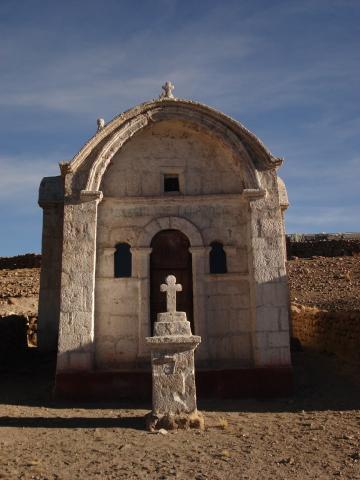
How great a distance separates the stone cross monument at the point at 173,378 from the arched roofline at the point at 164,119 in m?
3.66

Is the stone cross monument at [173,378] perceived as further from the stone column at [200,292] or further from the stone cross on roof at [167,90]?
the stone cross on roof at [167,90]

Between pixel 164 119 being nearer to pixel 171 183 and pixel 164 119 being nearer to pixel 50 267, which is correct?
pixel 171 183

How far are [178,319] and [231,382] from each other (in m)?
2.39

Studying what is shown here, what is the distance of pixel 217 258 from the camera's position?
9.25 m

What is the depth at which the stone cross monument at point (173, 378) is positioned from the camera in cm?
627

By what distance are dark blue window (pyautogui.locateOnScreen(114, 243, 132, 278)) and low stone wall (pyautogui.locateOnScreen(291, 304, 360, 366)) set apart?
5.14 metres

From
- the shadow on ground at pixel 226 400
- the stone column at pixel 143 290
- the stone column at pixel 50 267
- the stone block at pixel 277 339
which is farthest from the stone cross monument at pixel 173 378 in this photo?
the stone column at pixel 50 267

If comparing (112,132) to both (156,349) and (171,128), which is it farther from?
(156,349)

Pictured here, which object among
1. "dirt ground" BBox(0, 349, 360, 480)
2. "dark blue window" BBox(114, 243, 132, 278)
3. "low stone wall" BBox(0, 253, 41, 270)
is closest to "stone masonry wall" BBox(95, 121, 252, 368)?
"dark blue window" BBox(114, 243, 132, 278)

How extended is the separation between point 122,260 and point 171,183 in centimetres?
183

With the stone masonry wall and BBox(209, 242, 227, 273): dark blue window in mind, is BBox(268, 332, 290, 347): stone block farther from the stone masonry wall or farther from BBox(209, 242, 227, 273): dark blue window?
BBox(209, 242, 227, 273): dark blue window

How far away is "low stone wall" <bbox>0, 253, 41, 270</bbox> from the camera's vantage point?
29.4 meters

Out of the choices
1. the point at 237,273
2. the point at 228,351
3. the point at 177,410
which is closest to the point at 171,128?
the point at 237,273

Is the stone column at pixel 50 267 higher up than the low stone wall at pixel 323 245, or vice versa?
the low stone wall at pixel 323 245
